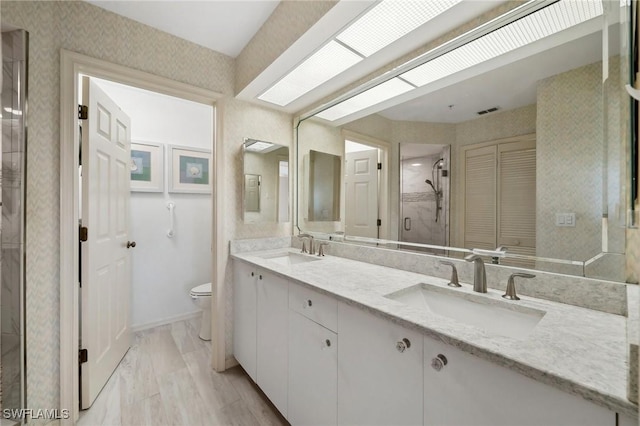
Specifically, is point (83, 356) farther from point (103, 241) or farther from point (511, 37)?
point (511, 37)

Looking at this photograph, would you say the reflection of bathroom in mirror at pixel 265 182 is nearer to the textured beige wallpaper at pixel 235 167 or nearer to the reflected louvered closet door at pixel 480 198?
the textured beige wallpaper at pixel 235 167

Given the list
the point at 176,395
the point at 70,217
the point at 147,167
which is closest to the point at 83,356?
the point at 176,395

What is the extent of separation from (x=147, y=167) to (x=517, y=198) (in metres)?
3.06

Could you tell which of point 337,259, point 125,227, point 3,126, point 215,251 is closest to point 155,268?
point 125,227

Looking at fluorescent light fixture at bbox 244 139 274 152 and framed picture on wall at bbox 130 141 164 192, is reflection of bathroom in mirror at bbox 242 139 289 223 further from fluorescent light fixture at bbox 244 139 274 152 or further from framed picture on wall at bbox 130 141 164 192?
framed picture on wall at bbox 130 141 164 192

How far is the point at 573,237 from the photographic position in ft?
3.10

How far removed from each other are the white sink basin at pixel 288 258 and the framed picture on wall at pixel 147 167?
1.58m

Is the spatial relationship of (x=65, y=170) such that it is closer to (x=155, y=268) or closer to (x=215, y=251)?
(x=215, y=251)

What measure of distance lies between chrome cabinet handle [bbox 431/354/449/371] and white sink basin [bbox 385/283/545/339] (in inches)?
7.6

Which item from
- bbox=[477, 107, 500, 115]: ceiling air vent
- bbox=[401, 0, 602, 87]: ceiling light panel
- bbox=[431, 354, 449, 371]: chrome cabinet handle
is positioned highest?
bbox=[401, 0, 602, 87]: ceiling light panel

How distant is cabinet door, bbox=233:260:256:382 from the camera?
174 centimetres

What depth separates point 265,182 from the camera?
2184 mm

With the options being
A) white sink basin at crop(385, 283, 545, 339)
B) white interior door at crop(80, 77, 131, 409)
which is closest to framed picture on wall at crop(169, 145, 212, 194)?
white interior door at crop(80, 77, 131, 409)

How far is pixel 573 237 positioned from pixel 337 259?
1225 millimetres
